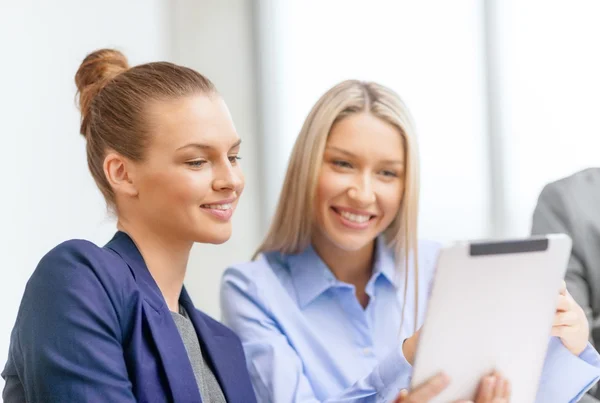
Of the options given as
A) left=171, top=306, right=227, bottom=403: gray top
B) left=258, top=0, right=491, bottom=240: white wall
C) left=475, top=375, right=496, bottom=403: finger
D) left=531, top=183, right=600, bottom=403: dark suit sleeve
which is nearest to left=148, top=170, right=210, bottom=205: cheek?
left=171, top=306, right=227, bottom=403: gray top

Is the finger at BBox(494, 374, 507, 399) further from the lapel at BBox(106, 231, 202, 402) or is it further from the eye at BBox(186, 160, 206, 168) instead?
the eye at BBox(186, 160, 206, 168)

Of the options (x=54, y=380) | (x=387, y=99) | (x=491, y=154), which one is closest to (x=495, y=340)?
(x=54, y=380)

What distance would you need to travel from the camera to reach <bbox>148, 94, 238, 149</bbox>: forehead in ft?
4.49

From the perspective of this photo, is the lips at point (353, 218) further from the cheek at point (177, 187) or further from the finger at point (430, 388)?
the finger at point (430, 388)

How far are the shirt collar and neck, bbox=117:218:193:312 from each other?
443 millimetres

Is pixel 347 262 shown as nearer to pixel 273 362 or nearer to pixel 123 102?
pixel 273 362

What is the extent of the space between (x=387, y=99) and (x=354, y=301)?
1.46 ft

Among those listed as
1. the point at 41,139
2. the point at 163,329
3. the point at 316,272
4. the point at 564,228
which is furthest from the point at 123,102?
the point at 564,228

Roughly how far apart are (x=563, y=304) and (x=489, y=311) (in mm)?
323

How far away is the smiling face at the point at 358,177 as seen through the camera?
179 cm

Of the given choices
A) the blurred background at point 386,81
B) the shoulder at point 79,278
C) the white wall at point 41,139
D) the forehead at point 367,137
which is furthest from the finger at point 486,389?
the blurred background at point 386,81

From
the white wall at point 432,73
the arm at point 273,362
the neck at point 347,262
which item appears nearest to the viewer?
the arm at point 273,362

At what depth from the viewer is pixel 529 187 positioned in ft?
9.00

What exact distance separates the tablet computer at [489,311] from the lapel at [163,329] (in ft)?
1.15
